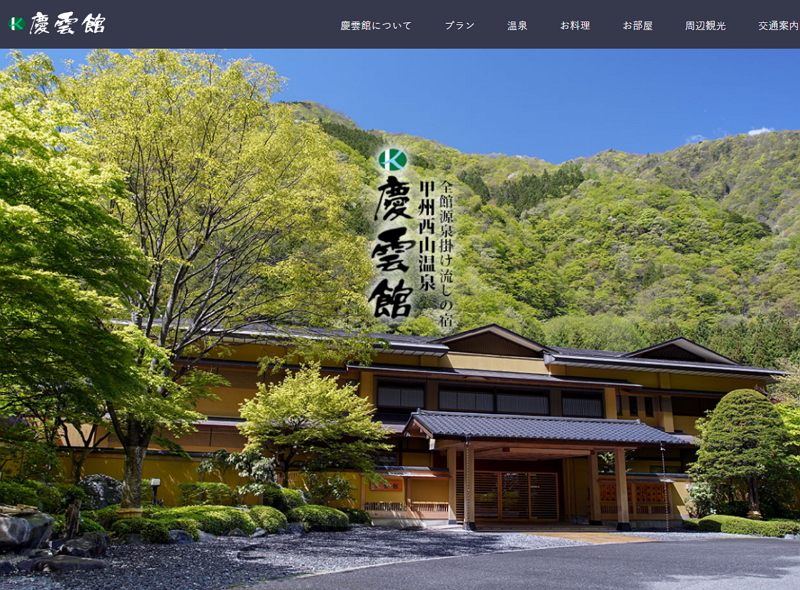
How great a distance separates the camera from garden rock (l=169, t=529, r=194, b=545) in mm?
12555

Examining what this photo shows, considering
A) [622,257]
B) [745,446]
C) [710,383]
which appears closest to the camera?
[745,446]

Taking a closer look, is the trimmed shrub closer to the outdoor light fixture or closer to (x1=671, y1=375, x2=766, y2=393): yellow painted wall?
the outdoor light fixture

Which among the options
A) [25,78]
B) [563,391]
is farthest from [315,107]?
[25,78]

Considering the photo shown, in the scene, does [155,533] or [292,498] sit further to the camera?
[292,498]

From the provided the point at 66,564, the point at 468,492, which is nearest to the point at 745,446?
→ the point at 468,492

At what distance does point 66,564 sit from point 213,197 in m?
8.46

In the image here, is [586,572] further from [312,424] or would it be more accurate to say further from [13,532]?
[312,424]

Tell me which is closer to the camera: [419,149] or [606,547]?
[606,547]

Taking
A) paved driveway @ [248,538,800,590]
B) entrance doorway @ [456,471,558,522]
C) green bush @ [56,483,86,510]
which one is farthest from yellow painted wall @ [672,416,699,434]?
green bush @ [56,483,86,510]

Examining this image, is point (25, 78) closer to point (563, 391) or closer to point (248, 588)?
point (248, 588)

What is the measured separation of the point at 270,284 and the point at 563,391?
623 inches

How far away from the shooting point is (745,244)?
64250 mm

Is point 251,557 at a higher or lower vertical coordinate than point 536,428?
lower

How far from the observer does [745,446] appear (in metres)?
22.8
